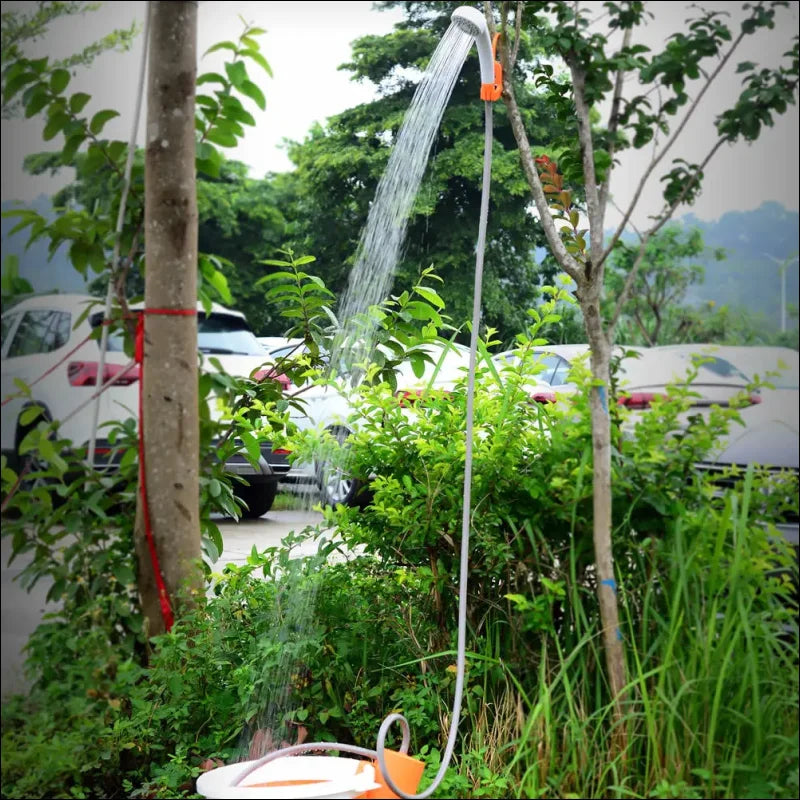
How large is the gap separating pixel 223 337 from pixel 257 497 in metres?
0.45

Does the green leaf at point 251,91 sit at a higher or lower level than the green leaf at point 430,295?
higher

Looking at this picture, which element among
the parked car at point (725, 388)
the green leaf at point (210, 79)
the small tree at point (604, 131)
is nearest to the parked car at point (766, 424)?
the parked car at point (725, 388)

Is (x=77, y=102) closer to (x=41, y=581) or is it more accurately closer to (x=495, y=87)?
(x=495, y=87)

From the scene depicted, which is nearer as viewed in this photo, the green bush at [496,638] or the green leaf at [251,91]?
the green bush at [496,638]

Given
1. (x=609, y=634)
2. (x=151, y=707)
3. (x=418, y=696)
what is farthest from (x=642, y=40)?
(x=151, y=707)

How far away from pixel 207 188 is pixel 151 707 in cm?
157

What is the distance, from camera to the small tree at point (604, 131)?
1.40 meters

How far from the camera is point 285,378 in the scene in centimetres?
220

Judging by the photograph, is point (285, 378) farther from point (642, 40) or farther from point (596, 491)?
point (642, 40)

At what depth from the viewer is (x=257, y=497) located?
2213mm

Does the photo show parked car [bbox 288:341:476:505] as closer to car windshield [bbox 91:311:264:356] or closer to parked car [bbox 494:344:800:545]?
parked car [bbox 494:344:800:545]

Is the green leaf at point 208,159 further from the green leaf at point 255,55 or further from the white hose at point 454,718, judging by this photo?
the white hose at point 454,718

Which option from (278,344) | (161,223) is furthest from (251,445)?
(161,223)

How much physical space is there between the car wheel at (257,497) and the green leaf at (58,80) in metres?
1.05
